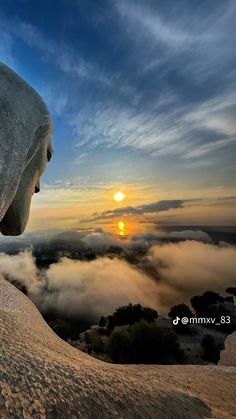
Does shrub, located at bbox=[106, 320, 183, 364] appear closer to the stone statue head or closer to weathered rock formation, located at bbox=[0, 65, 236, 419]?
weathered rock formation, located at bbox=[0, 65, 236, 419]

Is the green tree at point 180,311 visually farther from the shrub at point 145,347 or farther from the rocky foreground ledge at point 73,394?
the rocky foreground ledge at point 73,394

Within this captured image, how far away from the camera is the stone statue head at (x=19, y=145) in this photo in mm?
3111

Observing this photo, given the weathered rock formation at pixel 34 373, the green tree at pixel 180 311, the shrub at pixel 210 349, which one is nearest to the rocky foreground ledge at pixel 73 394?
the weathered rock formation at pixel 34 373

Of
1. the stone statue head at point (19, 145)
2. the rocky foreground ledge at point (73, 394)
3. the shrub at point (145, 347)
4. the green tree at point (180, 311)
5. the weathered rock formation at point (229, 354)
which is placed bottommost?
the green tree at point (180, 311)

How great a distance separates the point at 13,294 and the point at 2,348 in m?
6.28

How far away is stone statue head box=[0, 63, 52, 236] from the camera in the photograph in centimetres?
311

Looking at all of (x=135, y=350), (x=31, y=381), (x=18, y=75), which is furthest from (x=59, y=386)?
(x=135, y=350)

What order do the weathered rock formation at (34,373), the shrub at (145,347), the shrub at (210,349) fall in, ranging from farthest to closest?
the shrub at (210,349), the shrub at (145,347), the weathered rock formation at (34,373)

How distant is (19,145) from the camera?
3.24 meters

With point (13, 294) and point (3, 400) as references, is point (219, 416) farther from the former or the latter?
point (13, 294)

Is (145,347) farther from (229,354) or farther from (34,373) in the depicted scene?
(34,373)

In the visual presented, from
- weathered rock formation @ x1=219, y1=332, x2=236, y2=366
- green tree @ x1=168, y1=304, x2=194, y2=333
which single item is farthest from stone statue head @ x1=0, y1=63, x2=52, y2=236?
green tree @ x1=168, y1=304, x2=194, y2=333

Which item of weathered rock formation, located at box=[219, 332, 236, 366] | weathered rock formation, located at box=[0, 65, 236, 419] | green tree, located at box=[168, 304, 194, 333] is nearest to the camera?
weathered rock formation, located at box=[0, 65, 236, 419]

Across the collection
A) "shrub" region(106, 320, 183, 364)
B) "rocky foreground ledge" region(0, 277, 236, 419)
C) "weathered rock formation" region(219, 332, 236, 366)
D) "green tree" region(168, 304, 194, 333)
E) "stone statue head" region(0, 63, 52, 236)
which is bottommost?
"green tree" region(168, 304, 194, 333)
